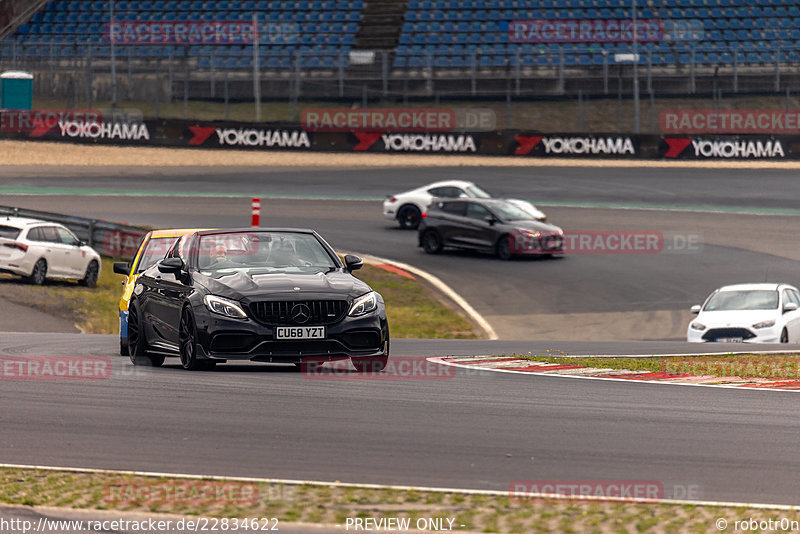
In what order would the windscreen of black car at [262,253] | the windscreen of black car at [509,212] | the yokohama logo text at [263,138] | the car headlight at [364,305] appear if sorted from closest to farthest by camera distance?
the car headlight at [364,305] < the windscreen of black car at [262,253] < the windscreen of black car at [509,212] < the yokohama logo text at [263,138]

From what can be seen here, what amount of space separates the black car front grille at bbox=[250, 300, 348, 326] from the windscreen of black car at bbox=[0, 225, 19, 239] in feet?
47.6

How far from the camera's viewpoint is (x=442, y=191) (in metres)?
32.0

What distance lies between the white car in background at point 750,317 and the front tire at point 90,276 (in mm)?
12560

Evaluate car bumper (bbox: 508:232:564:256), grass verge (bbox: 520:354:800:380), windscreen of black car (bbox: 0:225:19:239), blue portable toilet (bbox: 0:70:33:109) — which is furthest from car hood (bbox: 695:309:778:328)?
blue portable toilet (bbox: 0:70:33:109)

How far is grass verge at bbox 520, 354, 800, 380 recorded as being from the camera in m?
12.1

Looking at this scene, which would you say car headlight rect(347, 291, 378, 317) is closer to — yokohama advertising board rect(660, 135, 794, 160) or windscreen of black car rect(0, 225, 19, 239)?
windscreen of black car rect(0, 225, 19, 239)

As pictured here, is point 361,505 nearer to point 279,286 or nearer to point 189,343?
point 279,286

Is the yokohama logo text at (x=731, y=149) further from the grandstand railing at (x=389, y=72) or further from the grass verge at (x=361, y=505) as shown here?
the grass verge at (x=361, y=505)

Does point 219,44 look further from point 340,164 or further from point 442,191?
point 442,191

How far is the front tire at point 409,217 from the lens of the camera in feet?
107

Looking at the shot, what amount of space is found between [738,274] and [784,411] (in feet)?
58.7

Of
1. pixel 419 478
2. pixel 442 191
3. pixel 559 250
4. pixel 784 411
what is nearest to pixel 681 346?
pixel 784 411

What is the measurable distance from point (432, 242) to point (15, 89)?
28340 mm

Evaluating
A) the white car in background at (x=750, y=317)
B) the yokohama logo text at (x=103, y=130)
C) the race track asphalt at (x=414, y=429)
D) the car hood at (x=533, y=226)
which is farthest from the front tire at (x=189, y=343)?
the yokohama logo text at (x=103, y=130)
